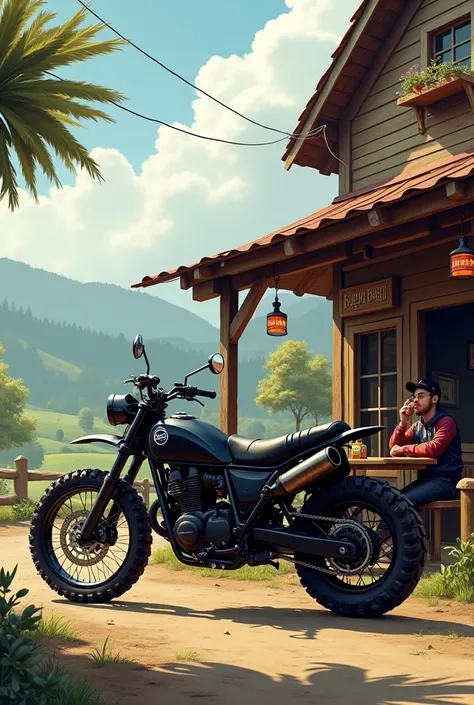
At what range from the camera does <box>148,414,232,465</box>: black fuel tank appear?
5.83 meters

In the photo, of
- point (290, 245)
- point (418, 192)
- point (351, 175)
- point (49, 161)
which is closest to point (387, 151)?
point (351, 175)

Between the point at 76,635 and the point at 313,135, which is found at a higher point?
the point at 313,135

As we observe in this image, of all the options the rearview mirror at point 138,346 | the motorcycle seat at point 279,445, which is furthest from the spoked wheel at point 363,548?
the rearview mirror at point 138,346

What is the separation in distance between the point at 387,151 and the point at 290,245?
2676 millimetres

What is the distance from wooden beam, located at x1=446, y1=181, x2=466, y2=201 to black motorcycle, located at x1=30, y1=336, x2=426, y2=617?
8.12 ft

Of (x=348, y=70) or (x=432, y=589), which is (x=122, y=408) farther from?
(x=348, y=70)

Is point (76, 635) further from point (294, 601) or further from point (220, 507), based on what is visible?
point (294, 601)

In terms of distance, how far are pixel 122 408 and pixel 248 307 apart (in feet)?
13.0

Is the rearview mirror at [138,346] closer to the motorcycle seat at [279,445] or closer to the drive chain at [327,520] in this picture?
the motorcycle seat at [279,445]

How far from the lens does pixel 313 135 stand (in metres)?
11.6

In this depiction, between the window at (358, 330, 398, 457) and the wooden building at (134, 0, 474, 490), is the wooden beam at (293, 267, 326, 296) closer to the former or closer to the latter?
the wooden building at (134, 0, 474, 490)

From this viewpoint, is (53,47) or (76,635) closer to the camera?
(76,635)

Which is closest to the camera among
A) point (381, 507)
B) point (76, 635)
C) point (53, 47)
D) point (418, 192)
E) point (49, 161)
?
point (76, 635)

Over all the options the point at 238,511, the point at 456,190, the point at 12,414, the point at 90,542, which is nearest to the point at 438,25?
the point at 456,190
